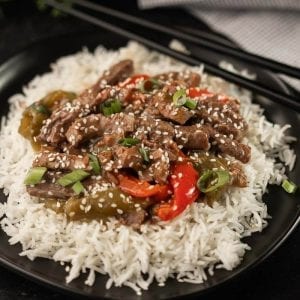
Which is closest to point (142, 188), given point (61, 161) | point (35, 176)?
point (61, 161)

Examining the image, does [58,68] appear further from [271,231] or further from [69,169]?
[271,231]

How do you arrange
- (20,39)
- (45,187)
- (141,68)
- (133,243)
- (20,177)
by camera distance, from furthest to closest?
(20,39), (141,68), (20,177), (45,187), (133,243)

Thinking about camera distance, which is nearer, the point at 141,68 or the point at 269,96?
the point at 269,96

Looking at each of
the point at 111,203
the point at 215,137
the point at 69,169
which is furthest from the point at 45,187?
the point at 215,137

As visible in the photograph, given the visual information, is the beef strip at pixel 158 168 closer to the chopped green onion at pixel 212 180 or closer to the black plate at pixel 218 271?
the chopped green onion at pixel 212 180

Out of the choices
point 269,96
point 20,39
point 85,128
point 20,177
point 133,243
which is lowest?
point 133,243

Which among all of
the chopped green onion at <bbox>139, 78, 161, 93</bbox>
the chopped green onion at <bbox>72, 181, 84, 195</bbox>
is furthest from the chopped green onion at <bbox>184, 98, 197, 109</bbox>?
the chopped green onion at <bbox>72, 181, 84, 195</bbox>
